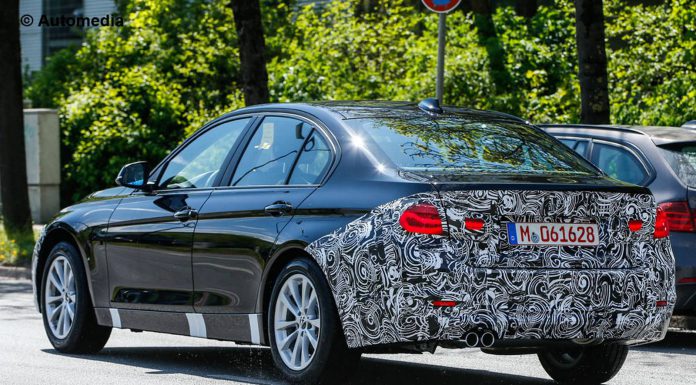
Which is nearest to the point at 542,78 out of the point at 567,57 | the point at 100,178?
the point at 567,57

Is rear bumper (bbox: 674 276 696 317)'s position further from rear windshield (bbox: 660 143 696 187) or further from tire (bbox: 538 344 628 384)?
tire (bbox: 538 344 628 384)

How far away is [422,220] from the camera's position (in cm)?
670

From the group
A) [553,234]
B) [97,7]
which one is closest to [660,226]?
[553,234]

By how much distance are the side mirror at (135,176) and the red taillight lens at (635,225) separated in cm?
333

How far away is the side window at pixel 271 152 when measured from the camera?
26.1 feet

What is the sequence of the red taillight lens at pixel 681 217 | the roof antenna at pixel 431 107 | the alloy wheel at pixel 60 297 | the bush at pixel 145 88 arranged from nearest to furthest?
the roof antenna at pixel 431 107 → the alloy wheel at pixel 60 297 → the red taillight lens at pixel 681 217 → the bush at pixel 145 88

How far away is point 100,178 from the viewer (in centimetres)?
2456

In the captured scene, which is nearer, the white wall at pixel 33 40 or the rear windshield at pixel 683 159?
the rear windshield at pixel 683 159

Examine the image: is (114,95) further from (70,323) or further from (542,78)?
(70,323)

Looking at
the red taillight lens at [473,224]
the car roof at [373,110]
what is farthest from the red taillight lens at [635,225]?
the car roof at [373,110]

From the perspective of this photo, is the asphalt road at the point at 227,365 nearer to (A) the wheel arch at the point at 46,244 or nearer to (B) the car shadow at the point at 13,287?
(A) the wheel arch at the point at 46,244

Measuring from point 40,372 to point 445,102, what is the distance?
1225cm

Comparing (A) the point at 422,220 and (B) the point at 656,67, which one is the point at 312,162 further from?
(B) the point at 656,67

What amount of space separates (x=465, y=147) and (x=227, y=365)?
2.42m
